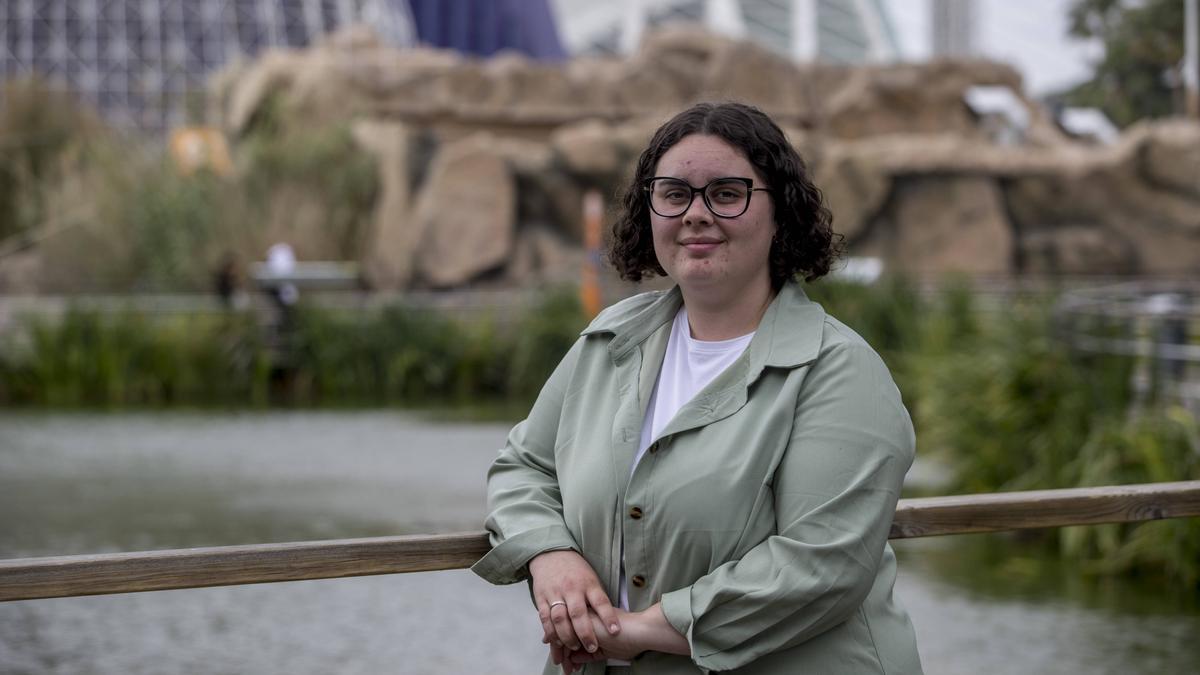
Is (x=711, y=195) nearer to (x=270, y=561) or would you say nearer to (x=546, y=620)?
(x=546, y=620)

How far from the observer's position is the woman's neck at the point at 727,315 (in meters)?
2.37

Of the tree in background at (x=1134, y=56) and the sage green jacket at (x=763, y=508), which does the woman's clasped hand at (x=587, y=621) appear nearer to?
the sage green jacket at (x=763, y=508)

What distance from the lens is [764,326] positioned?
2318 mm

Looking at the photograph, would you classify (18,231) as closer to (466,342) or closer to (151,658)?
(466,342)

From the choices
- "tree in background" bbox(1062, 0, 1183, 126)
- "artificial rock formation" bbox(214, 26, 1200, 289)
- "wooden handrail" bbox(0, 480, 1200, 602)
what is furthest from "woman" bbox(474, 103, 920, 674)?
"tree in background" bbox(1062, 0, 1183, 126)

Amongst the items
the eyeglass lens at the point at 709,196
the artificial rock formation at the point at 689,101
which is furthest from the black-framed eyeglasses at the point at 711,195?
the artificial rock formation at the point at 689,101

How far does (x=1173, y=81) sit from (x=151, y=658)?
31.4 metres

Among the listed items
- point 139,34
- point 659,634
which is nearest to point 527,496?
point 659,634

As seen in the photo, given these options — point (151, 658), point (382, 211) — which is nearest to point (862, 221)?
point (382, 211)

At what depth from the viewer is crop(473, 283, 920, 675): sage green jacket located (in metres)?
2.16

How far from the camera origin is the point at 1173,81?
110 ft

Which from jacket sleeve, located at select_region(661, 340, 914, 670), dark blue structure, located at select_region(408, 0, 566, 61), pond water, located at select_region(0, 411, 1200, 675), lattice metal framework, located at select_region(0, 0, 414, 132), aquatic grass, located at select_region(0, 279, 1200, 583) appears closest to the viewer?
jacket sleeve, located at select_region(661, 340, 914, 670)

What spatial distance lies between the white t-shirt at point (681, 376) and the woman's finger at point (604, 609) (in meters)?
0.06

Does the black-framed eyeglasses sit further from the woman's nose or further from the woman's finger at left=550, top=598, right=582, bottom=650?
the woman's finger at left=550, top=598, right=582, bottom=650
